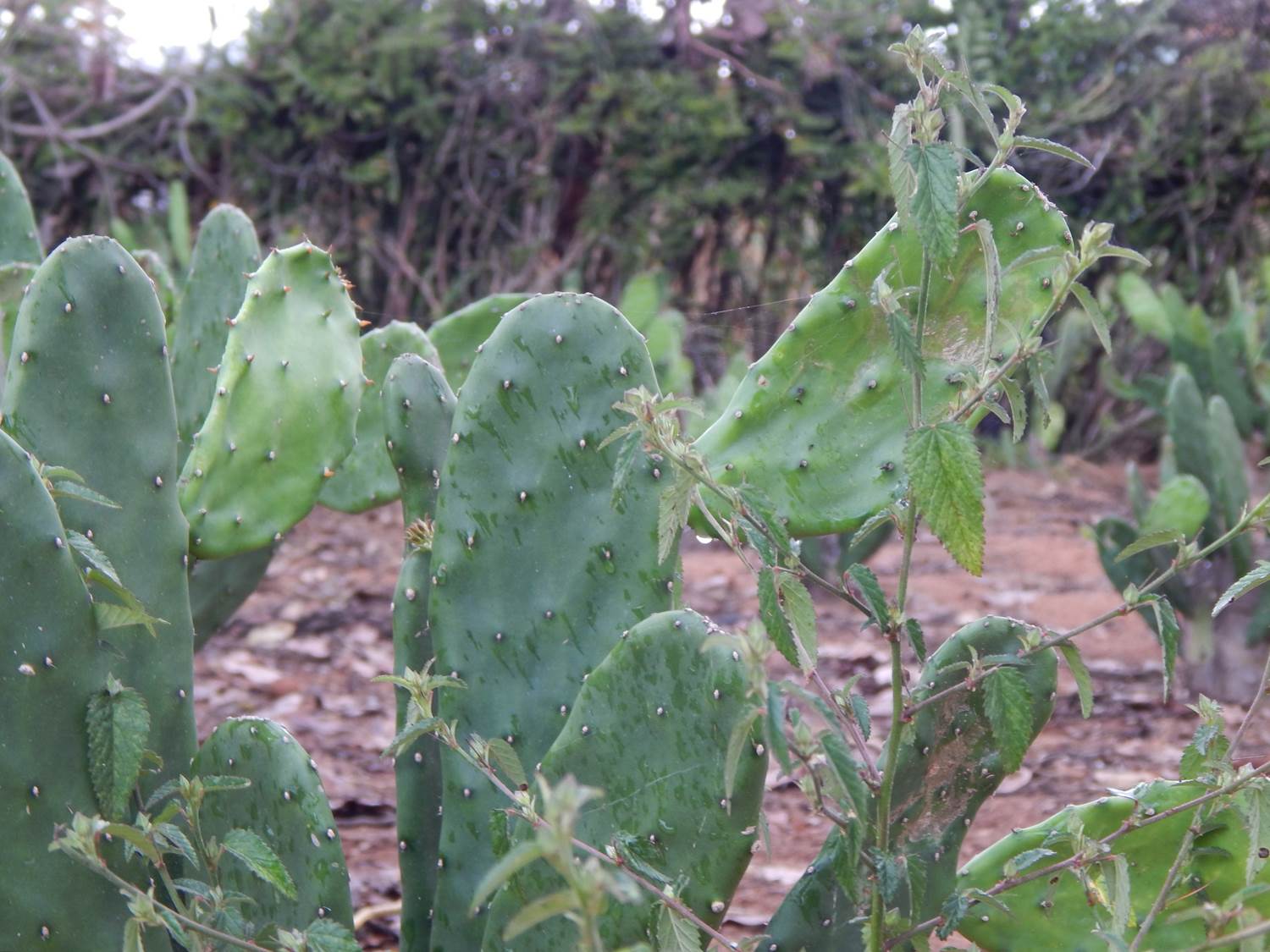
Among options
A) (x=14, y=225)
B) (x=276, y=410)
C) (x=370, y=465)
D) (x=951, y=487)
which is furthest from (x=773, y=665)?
(x=951, y=487)

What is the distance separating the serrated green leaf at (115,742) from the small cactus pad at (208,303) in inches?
40.2

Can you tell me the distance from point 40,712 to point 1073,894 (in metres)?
1.03

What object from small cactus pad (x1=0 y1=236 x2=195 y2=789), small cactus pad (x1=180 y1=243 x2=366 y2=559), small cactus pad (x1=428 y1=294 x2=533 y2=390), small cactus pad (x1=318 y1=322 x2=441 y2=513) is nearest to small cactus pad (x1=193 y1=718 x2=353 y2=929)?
small cactus pad (x1=0 y1=236 x2=195 y2=789)

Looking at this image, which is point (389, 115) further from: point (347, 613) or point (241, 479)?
point (241, 479)

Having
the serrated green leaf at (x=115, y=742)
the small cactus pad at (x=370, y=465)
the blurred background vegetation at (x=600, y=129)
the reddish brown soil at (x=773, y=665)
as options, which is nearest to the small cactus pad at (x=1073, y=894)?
the reddish brown soil at (x=773, y=665)

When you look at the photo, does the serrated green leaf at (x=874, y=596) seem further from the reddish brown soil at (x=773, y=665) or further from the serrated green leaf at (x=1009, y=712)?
the reddish brown soil at (x=773, y=665)

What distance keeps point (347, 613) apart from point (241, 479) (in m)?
2.36

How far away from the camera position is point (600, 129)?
5.75 meters

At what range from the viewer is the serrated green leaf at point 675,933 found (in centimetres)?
101

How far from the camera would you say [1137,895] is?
135 centimetres

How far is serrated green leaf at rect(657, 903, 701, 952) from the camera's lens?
1.01 m

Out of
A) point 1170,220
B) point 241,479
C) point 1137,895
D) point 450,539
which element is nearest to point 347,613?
point 241,479

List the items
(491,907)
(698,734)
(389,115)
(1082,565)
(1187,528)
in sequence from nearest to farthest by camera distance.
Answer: (698,734)
(491,907)
(1187,528)
(1082,565)
(389,115)

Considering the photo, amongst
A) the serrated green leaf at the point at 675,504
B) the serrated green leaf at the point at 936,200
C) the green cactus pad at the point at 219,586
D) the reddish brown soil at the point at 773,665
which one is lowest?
the reddish brown soil at the point at 773,665
